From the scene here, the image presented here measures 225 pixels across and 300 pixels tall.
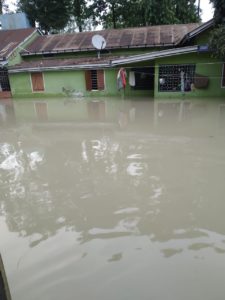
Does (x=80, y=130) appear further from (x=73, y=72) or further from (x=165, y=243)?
(x=73, y=72)

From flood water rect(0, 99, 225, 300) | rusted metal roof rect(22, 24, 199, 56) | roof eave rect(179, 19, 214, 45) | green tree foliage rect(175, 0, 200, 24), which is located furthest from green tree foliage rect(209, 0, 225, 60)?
green tree foliage rect(175, 0, 200, 24)

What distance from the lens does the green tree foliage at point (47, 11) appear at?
20.4 metres

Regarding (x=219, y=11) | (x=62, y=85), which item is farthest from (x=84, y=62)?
(x=219, y=11)

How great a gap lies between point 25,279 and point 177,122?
6.51m

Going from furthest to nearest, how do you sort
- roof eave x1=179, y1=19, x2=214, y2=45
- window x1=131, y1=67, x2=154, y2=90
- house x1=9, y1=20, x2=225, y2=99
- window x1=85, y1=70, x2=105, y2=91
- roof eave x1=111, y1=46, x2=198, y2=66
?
1. window x1=85, y1=70, x2=105, y2=91
2. window x1=131, y1=67, x2=154, y2=90
3. house x1=9, y1=20, x2=225, y2=99
4. roof eave x1=111, y1=46, x2=198, y2=66
5. roof eave x1=179, y1=19, x2=214, y2=45

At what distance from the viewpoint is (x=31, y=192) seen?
398 centimetres

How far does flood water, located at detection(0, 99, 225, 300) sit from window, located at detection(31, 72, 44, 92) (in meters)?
8.57

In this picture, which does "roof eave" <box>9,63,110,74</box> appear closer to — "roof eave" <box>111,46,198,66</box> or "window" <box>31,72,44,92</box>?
"window" <box>31,72,44,92</box>

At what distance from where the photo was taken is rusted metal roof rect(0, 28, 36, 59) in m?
15.2

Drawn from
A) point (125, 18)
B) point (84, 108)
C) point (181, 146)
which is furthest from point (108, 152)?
point (125, 18)

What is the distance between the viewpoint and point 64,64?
45.4 feet

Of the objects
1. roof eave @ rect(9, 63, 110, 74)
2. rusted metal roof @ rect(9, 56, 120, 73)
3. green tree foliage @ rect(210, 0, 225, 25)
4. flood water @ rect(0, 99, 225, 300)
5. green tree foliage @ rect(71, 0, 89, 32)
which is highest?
green tree foliage @ rect(71, 0, 89, 32)

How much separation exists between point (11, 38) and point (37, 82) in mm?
4482

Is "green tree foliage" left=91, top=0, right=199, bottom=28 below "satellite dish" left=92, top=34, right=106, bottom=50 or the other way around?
the other way around
